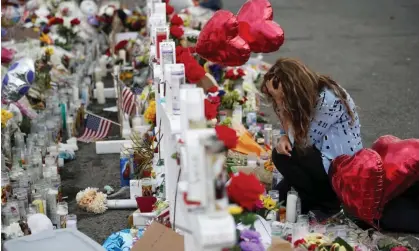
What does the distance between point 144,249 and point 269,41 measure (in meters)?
1.70

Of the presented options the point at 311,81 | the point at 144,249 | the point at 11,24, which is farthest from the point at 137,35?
the point at 144,249

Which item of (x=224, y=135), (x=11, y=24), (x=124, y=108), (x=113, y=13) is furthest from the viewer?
(x=113, y=13)

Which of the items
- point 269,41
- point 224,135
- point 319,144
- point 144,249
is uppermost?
point 269,41

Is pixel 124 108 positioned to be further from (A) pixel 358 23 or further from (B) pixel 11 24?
(A) pixel 358 23

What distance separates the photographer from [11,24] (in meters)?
7.60

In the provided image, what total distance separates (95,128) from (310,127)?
210 cm

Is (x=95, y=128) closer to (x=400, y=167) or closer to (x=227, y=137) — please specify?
(x=400, y=167)

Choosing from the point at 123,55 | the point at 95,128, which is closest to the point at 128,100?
the point at 95,128

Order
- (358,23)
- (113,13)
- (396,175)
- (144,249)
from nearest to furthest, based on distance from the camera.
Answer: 1. (144,249)
2. (396,175)
3. (113,13)
4. (358,23)

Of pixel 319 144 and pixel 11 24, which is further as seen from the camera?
pixel 11 24

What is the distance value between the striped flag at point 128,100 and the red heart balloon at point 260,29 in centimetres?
141

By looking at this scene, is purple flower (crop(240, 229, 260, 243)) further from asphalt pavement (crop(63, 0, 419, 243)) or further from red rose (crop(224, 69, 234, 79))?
red rose (crop(224, 69, 234, 79))

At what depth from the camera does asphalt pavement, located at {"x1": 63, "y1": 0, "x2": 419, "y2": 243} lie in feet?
18.1

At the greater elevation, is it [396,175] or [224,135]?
[224,135]
